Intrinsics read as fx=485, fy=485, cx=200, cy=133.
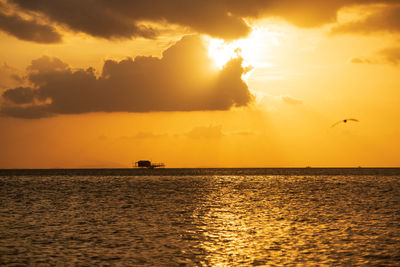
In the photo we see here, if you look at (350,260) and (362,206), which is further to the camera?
(362,206)

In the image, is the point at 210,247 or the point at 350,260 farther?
the point at 210,247

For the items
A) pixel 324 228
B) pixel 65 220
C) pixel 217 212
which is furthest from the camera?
pixel 217 212

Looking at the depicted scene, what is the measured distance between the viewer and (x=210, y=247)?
4184 centimetres

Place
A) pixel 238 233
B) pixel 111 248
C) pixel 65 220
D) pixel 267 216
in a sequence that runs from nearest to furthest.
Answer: pixel 111 248, pixel 238 233, pixel 65 220, pixel 267 216

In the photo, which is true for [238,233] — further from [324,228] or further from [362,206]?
[362,206]

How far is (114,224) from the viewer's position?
5725 cm

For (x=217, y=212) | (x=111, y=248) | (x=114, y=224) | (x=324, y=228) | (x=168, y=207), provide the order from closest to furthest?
(x=111, y=248), (x=324, y=228), (x=114, y=224), (x=217, y=212), (x=168, y=207)

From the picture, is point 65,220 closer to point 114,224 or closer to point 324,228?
point 114,224

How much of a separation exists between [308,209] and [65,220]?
3756 cm

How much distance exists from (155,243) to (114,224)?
1504 centimetres

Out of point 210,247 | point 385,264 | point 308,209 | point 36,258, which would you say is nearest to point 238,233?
point 210,247

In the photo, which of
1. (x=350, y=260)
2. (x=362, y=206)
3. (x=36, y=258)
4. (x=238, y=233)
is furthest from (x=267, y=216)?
(x=36, y=258)

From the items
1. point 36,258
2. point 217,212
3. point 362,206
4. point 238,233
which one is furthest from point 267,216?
point 36,258

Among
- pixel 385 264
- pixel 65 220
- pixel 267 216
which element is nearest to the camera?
pixel 385 264
